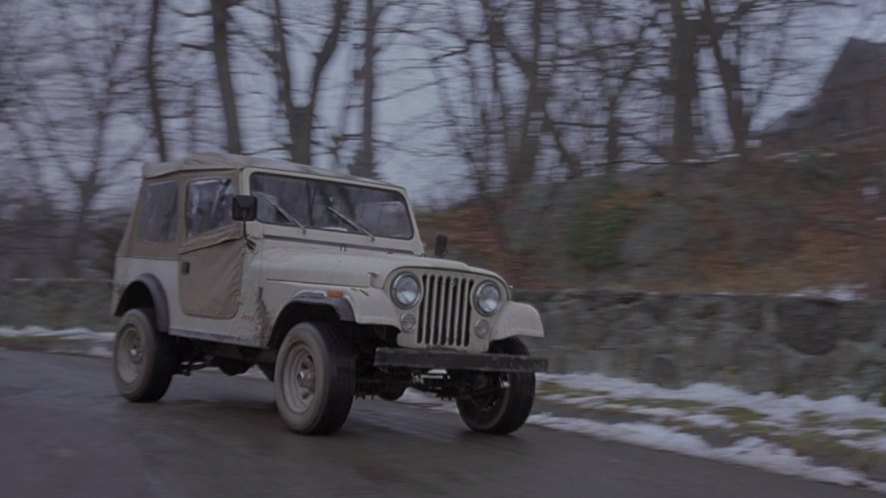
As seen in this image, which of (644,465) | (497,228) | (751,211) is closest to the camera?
(644,465)

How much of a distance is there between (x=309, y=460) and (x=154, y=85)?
15850 millimetres

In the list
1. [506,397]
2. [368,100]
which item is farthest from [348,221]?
[368,100]

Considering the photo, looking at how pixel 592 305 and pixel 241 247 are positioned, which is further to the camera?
pixel 592 305

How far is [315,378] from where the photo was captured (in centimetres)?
802

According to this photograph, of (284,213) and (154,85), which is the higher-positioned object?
(154,85)

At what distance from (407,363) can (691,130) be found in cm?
825

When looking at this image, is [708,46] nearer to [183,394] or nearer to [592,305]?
[592,305]

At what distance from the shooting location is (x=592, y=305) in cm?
1209

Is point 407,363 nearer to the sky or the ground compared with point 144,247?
nearer to the ground

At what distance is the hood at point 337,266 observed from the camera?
26.5 feet

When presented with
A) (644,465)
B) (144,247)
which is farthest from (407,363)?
(144,247)

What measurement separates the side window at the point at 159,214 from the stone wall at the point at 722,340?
182 inches

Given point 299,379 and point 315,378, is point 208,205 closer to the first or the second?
point 299,379

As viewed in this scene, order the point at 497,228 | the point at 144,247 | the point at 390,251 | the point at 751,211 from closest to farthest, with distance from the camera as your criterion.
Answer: the point at 390,251 → the point at 144,247 → the point at 751,211 → the point at 497,228
